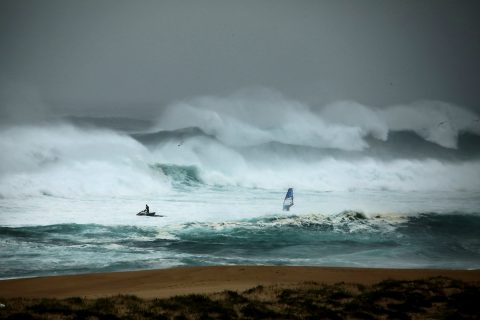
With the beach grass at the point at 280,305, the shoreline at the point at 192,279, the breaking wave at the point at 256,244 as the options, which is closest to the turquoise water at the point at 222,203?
the breaking wave at the point at 256,244

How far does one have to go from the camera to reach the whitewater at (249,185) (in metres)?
7.14

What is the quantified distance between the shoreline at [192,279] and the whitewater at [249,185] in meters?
0.39

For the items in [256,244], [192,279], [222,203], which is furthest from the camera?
[222,203]

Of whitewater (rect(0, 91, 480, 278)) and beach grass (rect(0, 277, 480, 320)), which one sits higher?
whitewater (rect(0, 91, 480, 278))

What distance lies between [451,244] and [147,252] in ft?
16.0

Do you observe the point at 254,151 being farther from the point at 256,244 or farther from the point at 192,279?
the point at 192,279

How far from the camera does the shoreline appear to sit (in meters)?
5.79

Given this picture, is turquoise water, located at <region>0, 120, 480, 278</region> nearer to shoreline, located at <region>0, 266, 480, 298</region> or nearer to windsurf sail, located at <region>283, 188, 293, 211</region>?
windsurf sail, located at <region>283, 188, 293, 211</region>

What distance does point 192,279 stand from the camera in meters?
6.45

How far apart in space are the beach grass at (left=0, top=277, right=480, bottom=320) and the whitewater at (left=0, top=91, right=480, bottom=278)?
1751mm

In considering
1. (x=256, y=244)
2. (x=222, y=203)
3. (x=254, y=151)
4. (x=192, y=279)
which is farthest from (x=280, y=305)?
(x=254, y=151)

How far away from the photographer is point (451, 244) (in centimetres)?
788

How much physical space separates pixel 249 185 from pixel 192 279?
1987 millimetres

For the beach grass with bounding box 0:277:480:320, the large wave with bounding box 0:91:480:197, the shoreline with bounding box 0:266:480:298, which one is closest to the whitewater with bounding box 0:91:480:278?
the large wave with bounding box 0:91:480:197
